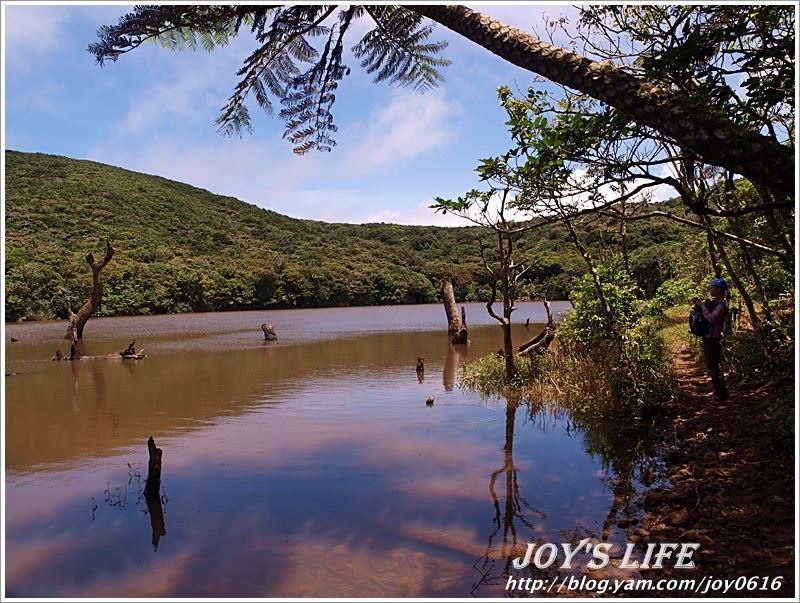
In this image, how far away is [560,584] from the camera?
388cm

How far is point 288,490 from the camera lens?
236 inches

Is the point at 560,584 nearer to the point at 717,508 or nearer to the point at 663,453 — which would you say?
the point at 717,508

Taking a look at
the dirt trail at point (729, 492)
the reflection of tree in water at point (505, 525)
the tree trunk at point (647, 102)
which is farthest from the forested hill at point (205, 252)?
the tree trunk at point (647, 102)

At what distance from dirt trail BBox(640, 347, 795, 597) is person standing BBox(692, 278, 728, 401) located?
0.73 feet

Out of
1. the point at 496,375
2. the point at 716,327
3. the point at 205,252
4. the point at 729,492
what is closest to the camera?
the point at 729,492

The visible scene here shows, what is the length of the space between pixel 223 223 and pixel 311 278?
2611 cm

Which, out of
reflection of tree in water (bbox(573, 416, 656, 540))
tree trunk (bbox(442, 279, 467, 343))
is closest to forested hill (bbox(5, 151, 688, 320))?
tree trunk (bbox(442, 279, 467, 343))

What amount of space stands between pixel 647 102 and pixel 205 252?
211ft

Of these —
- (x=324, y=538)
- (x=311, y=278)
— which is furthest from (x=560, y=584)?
(x=311, y=278)

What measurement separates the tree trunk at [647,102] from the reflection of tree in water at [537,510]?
2.92 metres

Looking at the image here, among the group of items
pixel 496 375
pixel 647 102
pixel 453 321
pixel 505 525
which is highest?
pixel 647 102

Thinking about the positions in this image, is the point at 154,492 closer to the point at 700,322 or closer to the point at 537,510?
the point at 537,510

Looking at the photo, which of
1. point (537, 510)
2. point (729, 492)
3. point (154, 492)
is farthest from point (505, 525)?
point (154, 492)

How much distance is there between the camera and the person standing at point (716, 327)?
692cm
